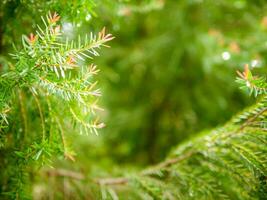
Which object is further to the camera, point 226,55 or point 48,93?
point 226,55

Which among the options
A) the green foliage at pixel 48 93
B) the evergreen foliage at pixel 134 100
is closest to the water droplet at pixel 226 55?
the evergreen foliage at pixel 134 100

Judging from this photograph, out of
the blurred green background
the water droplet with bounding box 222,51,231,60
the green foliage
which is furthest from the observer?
the blurred green background

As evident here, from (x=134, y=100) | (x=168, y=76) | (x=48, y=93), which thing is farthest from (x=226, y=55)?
(x=48, y=93)

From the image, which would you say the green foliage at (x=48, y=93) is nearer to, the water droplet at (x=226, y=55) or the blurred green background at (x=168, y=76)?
the blurred green background at (x=168, y=76)

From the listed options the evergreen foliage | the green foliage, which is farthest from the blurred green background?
the green foliage

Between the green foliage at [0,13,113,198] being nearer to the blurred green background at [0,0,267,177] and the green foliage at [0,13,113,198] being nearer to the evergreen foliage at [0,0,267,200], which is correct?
the evergreen foliage at [0,0,267,200]

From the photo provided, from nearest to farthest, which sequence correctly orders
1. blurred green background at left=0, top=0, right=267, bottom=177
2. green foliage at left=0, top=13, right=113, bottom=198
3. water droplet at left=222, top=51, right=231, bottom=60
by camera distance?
green foliage at left=0, top=13, right=113, bottom=198 → water droplet at left=222, top=51, right=231, bottom=60 → blurred green background at left=0, top=0, right=267, bottom=177

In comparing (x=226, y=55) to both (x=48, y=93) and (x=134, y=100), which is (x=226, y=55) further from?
(x=48, y=93)

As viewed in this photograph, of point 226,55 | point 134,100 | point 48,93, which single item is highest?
point 226,55

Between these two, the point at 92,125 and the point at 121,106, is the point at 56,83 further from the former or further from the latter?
the point at 121,106

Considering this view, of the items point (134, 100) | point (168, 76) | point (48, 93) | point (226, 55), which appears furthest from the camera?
point (134, 100)

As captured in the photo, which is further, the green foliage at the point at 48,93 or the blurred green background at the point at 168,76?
the blurred green background at the point at 168,76
